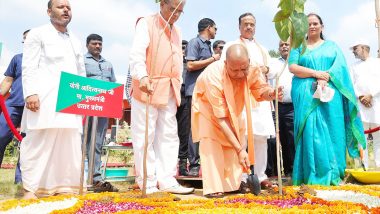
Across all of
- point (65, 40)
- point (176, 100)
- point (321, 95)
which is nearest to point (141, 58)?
point (176, 100)

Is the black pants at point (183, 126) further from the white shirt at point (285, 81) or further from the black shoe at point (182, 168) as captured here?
the white shirt at point (285, 81)

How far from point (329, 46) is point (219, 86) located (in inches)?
72.2

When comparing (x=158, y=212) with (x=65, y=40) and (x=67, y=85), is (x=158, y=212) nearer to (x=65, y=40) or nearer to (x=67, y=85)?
(x=67, y=85)

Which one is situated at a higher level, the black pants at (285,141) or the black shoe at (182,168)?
the black pants at (285,141)

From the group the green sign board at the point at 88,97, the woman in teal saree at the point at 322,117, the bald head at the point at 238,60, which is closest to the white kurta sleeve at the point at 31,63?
the green sign board at the point at 88,97

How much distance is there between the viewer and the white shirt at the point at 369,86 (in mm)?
6051

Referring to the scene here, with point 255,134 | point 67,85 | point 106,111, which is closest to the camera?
point 67,85

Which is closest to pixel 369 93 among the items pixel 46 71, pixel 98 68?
pixel 98 68

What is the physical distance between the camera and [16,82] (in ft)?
17.0

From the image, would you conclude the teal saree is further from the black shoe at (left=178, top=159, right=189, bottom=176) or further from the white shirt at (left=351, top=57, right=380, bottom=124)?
the black shoe at (left=178, top=159, right=189, bottom=176)

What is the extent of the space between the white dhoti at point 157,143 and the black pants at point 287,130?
2.13 m

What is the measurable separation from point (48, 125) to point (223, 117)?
168cm

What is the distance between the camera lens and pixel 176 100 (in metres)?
4.21

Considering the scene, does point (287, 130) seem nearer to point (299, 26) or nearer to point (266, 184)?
point (266, 184)
